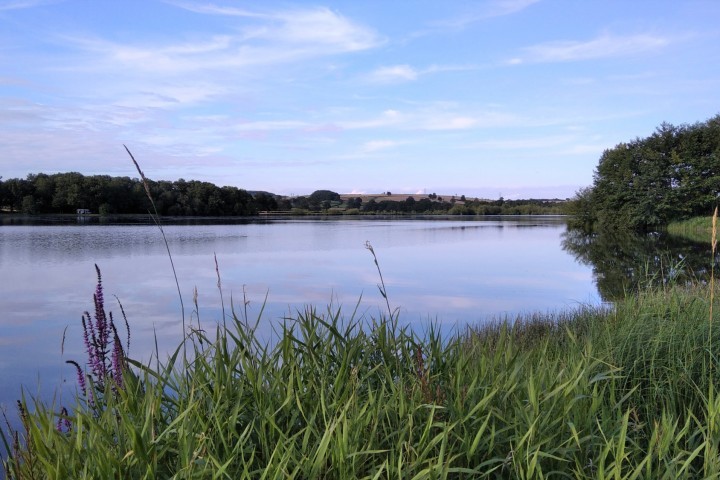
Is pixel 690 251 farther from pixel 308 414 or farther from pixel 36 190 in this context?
pixel 36 190

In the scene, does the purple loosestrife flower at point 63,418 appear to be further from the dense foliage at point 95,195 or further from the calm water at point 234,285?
the dense foliage at point 95,195

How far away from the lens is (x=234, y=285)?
42.5 ft

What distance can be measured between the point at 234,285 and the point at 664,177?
Answer: 3706cm

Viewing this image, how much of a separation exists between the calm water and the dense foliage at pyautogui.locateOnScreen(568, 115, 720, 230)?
63.4 ft

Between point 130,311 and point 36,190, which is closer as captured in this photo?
point 130,311

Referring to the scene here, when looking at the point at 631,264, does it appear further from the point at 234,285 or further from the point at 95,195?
the point at 95,195

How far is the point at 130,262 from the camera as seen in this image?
1752 centimetres

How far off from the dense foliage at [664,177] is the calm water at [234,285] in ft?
63.4

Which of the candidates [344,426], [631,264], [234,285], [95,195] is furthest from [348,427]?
[95,195]

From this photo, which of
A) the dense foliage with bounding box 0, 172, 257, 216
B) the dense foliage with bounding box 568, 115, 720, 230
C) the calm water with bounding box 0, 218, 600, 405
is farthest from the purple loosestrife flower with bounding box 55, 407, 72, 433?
the dense foliage with bounding box 0, 172, 257, 216

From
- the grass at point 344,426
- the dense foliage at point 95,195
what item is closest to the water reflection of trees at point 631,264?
the grass at point 344,426

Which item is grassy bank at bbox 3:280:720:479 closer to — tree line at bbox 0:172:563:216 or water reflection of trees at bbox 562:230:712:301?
water reflection of trees at bbox 562:230:712:301

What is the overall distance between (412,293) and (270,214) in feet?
227

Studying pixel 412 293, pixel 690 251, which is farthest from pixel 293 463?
pixel 690 251
